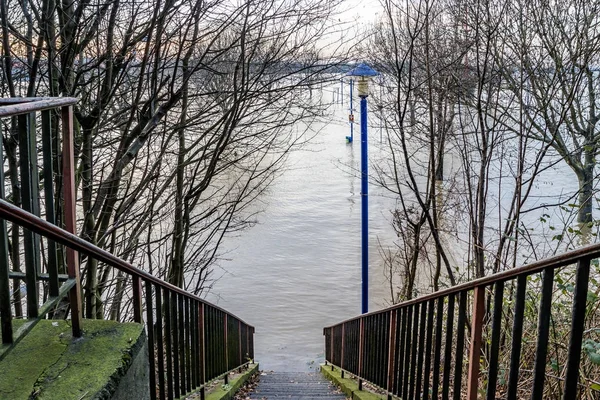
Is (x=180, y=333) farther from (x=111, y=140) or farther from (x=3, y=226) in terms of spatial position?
(x=111, y=140)

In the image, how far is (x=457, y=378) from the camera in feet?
9.46

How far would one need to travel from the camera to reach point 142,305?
3.59 metres

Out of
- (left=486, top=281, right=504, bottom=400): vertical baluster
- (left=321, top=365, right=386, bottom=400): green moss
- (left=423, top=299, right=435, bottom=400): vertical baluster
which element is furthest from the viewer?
(left=321, top=365, right=386, bottom=400): green moss

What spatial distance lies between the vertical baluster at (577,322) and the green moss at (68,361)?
5.59ft

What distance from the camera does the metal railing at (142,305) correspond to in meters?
2.00

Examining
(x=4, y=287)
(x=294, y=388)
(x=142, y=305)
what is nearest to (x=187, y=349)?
(x=142, y=305)

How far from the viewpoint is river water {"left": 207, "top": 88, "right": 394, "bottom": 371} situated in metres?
12.6

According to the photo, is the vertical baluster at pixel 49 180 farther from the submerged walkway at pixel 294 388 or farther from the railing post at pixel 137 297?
the submerged walkway at pixel 294 388

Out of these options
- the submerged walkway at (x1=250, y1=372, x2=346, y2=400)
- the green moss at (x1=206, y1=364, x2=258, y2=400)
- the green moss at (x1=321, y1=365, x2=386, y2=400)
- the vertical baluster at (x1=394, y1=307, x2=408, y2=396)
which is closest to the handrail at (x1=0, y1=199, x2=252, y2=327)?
the vertical baluster at (x1=394, y1=307, x2=408, y2=396)

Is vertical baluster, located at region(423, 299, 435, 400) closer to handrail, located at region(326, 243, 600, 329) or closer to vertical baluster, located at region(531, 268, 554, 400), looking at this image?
handrail, located at region(326, 243, 600, 329)

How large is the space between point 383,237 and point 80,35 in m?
13.3

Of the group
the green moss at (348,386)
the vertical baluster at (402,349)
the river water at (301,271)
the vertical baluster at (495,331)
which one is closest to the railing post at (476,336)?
the vertical baluster at (495,331)

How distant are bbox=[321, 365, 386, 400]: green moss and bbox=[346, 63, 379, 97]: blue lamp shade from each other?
4.99 meters

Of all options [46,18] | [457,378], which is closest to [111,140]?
[46,18]
